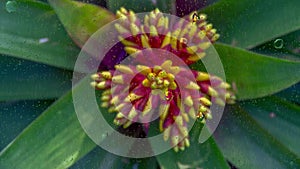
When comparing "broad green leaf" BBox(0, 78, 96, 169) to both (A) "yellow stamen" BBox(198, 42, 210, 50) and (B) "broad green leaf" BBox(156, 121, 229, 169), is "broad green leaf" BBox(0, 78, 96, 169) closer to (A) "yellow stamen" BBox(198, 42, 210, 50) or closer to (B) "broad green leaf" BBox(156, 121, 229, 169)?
(B) "broad green leaf" BBox(156, 121, 229, 169)

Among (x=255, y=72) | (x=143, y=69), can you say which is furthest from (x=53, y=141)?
(x=255, y=72)

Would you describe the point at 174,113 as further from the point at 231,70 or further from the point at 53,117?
the point at 53,117

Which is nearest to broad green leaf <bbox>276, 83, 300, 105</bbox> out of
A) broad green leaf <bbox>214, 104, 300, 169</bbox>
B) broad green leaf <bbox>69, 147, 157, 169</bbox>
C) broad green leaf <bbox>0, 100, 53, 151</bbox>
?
broad green leaf <bbox>214, 104, 300, 169</bbox>

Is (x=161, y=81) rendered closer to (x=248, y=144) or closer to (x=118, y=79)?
(x=118, y=79)

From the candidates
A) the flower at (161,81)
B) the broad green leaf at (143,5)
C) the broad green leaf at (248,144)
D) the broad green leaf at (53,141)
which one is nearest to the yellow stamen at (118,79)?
the flower at (161,81)

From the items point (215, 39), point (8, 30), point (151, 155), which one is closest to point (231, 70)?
point (215, 39)

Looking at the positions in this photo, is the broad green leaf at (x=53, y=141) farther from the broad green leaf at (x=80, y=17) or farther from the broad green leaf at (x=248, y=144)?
the broad green leaf at (x=248, y=144)
